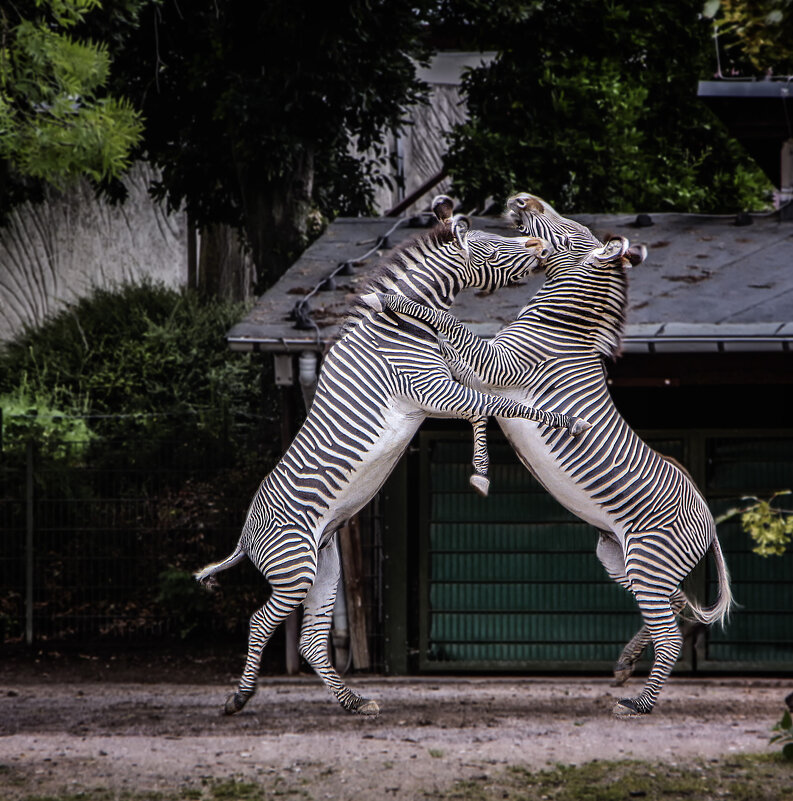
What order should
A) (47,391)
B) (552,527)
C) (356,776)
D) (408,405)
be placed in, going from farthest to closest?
(47,391)
(552,527)
(356,776)
(408,405)

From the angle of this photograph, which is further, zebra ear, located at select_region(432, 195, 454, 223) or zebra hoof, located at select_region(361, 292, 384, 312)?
zebra ear, located at select_region(432, 195, 454, 223)

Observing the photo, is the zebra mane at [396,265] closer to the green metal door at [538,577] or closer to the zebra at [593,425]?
the zebra at [593,425]

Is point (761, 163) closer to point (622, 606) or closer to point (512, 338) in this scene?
point (622, 606)

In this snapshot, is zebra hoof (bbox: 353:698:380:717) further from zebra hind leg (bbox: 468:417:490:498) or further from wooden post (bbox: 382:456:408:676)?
wooden post (bbox: 382:456:408:676)

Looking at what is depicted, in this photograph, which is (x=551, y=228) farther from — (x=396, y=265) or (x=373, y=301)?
Answer: (x=373, y=301)

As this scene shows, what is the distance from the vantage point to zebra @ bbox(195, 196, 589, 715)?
555 cm

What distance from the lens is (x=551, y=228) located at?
5805 mm

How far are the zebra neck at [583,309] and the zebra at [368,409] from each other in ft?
0.53

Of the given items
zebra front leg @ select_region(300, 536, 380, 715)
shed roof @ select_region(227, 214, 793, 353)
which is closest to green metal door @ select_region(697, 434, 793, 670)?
shed roof @ select_region(227, 214, 793, 353)

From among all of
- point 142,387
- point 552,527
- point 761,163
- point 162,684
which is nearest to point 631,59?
point 761,163

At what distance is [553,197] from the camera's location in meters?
14.8

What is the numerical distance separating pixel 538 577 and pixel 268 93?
18.3ft

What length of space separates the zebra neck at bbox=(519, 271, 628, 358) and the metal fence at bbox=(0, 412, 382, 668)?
5.91 m

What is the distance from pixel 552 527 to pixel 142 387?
7.49 m
